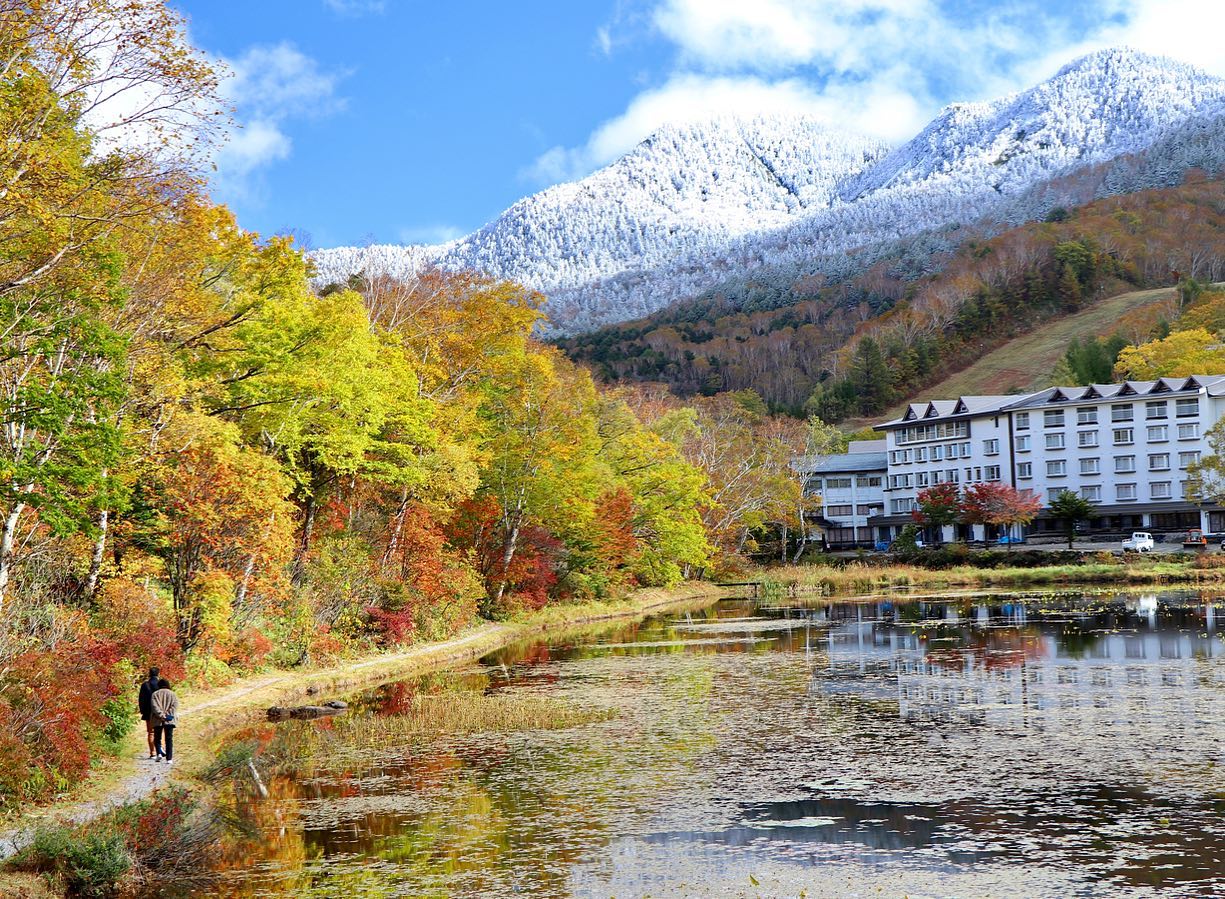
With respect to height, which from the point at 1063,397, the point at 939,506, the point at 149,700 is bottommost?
the point at 149,700

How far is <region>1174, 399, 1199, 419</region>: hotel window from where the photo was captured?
97.0 m

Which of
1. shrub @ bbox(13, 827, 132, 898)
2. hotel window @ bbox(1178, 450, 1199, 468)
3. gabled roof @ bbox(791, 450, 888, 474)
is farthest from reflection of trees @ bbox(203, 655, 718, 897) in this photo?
gabled roof @ bbox(791, 450, 888, 474)

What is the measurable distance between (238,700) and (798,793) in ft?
50.4

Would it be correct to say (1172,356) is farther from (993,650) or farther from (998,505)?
(993,650)

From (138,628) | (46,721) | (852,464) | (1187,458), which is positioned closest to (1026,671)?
(138,628)

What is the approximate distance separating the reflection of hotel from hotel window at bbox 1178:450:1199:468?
54.3m

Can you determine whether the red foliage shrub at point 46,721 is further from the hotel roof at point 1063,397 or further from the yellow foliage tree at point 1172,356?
the yellow foliage tree at point 1172,356

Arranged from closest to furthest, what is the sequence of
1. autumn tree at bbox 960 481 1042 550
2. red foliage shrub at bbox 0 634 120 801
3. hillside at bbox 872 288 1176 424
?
red foliage shrub at bbox 0 634 120 801, autumn tree at bbox 960 481 1042 550, hillside at bbox 872 288 1176 424

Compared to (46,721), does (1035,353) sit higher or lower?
higher

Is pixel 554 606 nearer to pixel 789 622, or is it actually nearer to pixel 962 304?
pixel 789 622

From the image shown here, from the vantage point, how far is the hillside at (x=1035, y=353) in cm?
16462

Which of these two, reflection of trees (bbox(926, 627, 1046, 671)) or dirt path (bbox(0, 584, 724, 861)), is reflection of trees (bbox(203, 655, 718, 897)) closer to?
dirt path (bbox(0, 584, 724, 861))

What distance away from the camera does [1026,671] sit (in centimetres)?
3142

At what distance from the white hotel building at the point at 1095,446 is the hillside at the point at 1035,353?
153 ft
